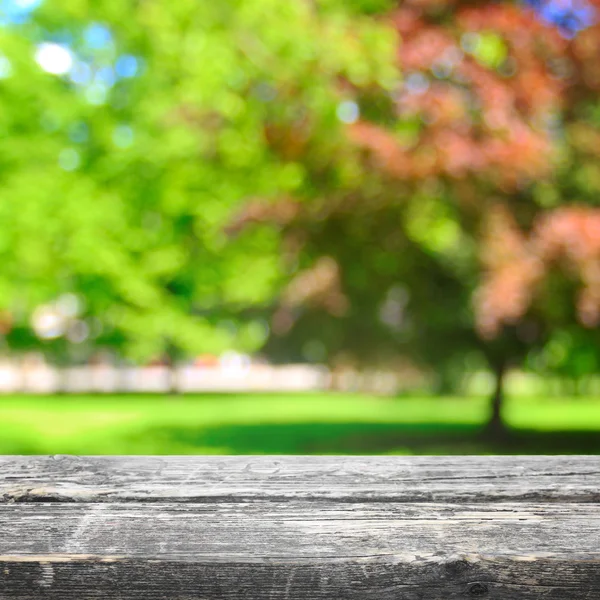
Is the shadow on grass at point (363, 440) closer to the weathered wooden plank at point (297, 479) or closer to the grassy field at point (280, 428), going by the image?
the grassy field at point (280, 428)

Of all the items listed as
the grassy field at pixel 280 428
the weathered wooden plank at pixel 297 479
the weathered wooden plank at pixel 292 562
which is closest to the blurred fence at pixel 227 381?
the grassy field at pixel 280 428

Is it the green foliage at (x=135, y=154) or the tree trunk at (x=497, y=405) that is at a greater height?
the green foliage at (x=135, y=154)

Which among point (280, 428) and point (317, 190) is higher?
point (317, 190)

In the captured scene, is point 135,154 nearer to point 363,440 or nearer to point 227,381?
point 363,440

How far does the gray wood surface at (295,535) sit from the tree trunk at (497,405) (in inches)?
600

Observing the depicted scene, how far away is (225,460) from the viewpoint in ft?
4.67

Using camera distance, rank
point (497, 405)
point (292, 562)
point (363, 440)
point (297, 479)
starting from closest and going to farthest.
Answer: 1. point (292, 562)
2. point (297, 479)
3. point (363, 440)
4. point (497, 405)

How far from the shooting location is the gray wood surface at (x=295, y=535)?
45.4 inches

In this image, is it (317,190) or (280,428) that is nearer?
(317,190)

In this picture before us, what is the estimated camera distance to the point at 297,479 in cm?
133

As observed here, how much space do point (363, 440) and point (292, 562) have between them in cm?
1545

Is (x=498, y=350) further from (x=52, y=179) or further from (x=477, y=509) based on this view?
(x=477, y=509)

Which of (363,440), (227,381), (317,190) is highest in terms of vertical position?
(317,190)

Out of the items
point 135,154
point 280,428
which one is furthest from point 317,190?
point 280,428
